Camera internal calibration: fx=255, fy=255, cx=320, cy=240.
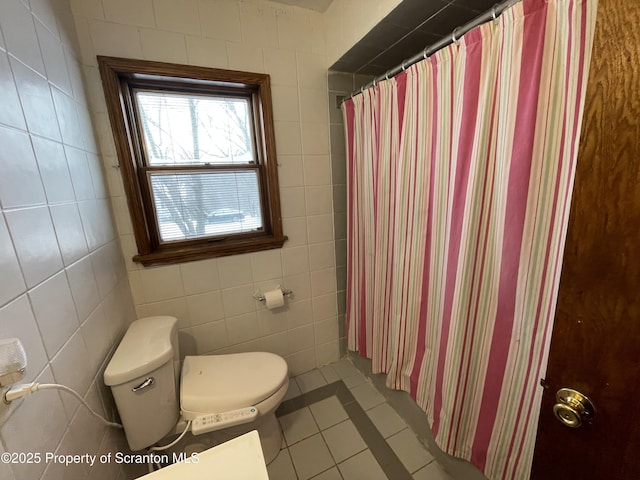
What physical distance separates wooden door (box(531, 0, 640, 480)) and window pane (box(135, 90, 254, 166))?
145 cm

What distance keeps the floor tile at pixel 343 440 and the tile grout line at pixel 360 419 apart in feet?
0.11

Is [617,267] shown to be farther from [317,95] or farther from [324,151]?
[317,95]

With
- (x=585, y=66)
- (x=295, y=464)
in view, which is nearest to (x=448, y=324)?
(x=585, y=66)

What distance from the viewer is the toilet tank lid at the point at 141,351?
2.88 ft

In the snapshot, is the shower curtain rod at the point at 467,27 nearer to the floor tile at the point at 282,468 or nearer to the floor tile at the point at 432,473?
the floor tile at the point at 432,473

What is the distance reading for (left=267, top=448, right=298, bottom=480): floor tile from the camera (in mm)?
1252

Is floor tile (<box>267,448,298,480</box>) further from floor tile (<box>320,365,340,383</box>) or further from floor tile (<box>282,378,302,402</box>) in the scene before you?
floor tile (<box>320,365,340,383</box>)

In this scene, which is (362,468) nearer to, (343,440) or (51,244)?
(343,440)

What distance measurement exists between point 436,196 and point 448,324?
0.52 m

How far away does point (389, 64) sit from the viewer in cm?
150

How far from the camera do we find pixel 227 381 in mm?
1210

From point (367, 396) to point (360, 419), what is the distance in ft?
0.57

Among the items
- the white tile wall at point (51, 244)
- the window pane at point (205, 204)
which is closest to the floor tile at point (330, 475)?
the white tile wall at point (51, 244)

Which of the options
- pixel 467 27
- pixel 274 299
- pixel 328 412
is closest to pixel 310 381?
pixel 328 412
